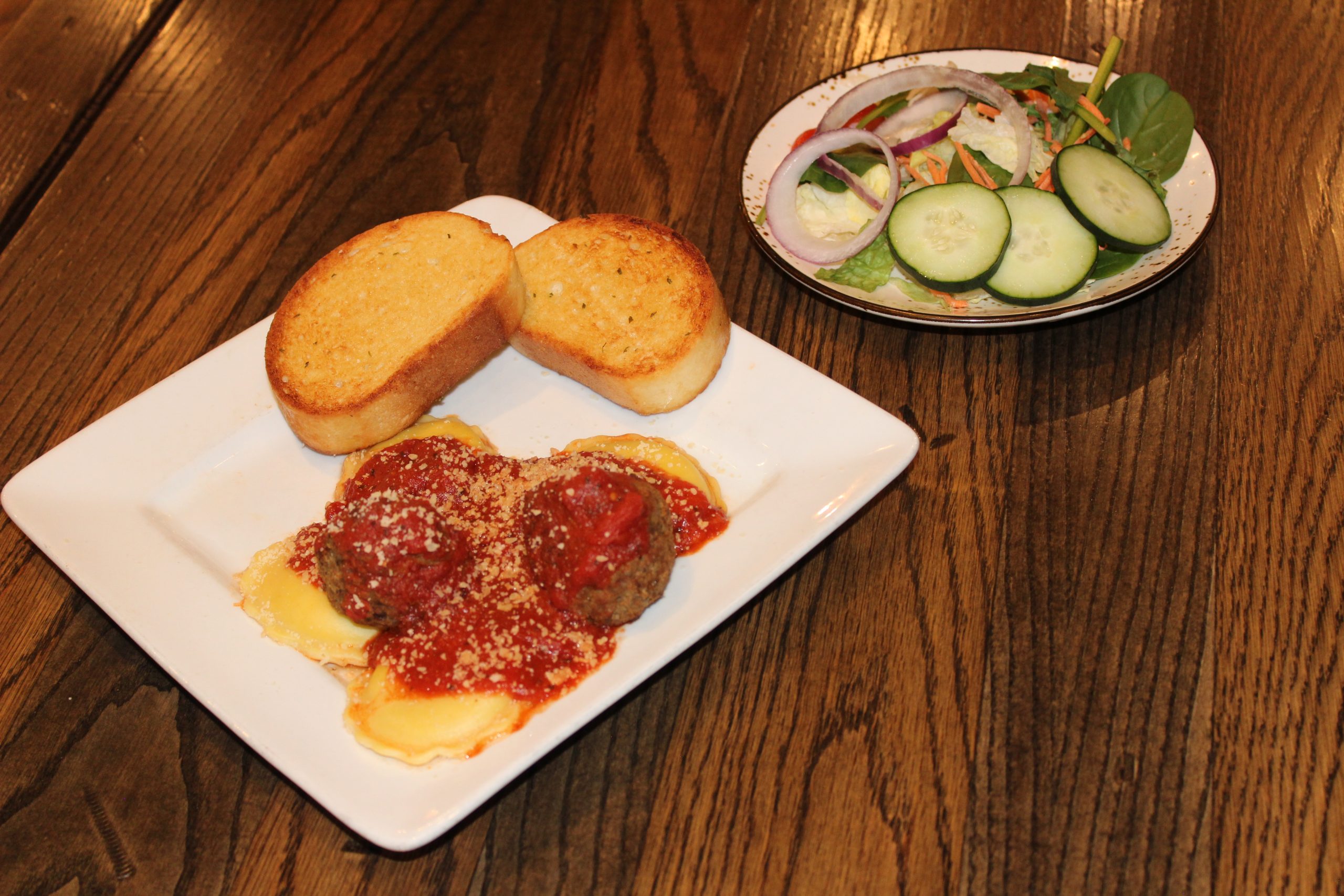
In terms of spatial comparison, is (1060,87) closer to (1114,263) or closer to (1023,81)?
(1023,81)

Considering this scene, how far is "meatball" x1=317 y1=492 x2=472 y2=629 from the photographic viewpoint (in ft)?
7.97

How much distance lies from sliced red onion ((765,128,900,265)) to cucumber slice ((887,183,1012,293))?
0.35ft

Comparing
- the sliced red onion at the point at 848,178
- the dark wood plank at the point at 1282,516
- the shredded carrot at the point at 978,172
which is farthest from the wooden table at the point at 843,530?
the shredded carrot at the point at 978,172

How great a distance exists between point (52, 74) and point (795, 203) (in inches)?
134

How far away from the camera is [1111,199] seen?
321 centimetres

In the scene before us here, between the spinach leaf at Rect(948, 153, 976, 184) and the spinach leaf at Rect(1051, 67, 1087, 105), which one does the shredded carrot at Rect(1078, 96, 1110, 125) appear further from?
the spinach leaf at Rect(948, 153, 976, 184)

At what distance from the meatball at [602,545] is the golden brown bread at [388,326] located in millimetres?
780

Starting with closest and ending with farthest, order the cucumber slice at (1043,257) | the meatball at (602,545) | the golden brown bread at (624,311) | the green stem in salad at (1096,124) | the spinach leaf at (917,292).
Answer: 1. the meatball at (602,545)
2. the golden brown bread at (624,311)
3. the cucumber slice at (1043,257)
4. the spinach leaf at (917,292)
5. the green stem in salad at (1096,124)

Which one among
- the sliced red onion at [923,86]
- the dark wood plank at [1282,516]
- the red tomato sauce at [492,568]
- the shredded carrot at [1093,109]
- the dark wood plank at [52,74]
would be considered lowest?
the dark wood plank at [1282,516]

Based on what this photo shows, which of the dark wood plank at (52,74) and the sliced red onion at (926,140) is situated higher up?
the dark wood plank at (52,74)

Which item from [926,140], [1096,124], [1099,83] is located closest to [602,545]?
[926,140]

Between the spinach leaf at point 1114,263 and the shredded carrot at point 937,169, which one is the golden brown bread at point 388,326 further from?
the spinach leaf at point 1114,263

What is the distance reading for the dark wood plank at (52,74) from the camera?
4141mm

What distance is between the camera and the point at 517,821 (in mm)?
2391
